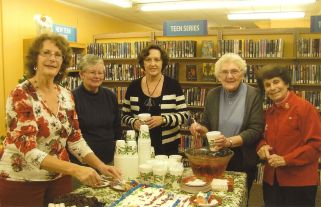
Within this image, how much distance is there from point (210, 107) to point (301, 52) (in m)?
2.93

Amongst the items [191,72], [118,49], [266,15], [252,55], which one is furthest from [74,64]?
[266,15]

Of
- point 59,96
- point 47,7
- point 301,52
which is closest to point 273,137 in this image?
point 59,96

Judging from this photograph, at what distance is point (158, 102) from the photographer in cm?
268

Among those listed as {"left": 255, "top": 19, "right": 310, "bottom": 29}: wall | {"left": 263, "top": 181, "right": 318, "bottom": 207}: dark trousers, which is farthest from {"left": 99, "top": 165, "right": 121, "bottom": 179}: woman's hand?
{"left": 255, "top": 19, "right": 310, "bottom": 29}: wall

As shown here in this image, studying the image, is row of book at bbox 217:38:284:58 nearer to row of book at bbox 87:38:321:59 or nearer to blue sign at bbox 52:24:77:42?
row of book at bbox 87:38:321:59

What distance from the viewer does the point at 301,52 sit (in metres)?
4.80

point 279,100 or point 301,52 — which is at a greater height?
point 301,52

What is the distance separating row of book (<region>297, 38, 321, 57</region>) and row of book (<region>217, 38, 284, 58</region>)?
0.23m

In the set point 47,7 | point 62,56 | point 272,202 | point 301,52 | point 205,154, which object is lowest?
point 272,202

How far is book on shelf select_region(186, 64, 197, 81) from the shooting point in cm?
528

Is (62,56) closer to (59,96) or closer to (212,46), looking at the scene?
(59,96)

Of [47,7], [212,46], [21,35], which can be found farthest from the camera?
[47,7]

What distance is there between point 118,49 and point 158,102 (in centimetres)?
319

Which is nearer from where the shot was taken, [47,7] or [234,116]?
[234,116]
